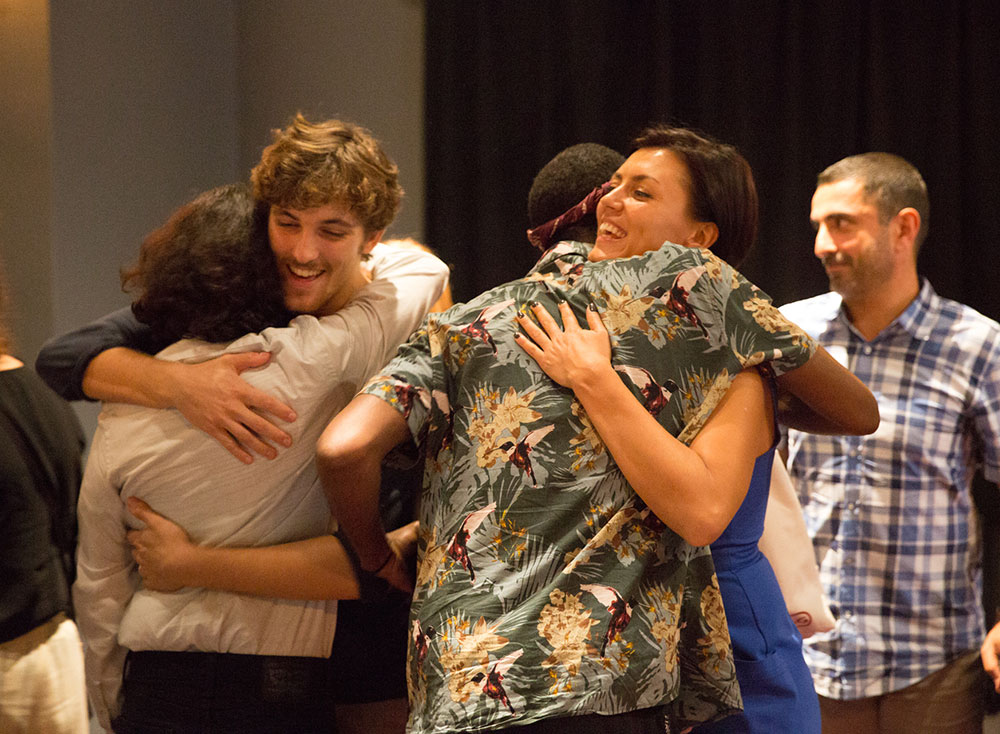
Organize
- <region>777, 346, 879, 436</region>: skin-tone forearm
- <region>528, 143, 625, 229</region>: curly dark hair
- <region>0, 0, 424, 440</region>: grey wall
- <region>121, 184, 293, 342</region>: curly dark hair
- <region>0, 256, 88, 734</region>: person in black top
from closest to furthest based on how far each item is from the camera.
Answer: <region>777, 346, 879, 436</region>: skin-tone forearm < <region>121, 184, 293, 342</region>: curly dark hair < <region>0, 256, 88, 734</region>: person in black top < <region>528, 143, 625, 229</region>: curly dark hair < <region>0, 0, 424, 440</region>: grey wall

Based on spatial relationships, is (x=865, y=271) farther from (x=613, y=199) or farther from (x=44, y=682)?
(x=44, y=682)

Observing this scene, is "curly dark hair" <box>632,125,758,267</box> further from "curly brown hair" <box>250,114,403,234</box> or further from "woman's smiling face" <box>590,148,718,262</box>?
"curly brown hair" <box>250,114,403,234</box>

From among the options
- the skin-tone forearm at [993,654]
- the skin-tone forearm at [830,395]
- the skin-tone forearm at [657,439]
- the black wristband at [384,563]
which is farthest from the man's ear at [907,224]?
the black wristband at [384,563]

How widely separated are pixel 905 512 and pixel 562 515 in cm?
153

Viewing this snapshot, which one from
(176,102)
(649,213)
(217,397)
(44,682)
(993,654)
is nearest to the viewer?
(217,397)

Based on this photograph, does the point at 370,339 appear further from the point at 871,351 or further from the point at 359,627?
the point at 871,351

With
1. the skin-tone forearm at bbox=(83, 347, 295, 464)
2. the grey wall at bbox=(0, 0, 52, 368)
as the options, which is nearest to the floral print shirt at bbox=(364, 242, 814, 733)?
the skin-tone forearm at bbox=(83, 347, 295, 464)

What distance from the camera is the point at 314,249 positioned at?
173 cm

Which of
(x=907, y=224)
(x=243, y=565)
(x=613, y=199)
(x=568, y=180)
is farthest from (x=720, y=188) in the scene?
(x=907, y=224)

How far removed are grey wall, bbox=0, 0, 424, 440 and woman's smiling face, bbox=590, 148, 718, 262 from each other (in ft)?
5.30

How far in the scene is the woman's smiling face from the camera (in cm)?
169

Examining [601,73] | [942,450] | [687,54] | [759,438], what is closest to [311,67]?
[601,73]

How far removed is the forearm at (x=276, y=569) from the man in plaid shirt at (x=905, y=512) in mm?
1507

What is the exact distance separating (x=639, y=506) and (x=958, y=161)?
7.06 feet
